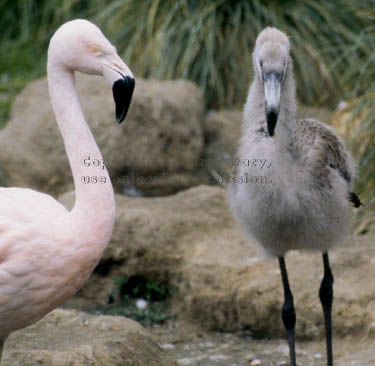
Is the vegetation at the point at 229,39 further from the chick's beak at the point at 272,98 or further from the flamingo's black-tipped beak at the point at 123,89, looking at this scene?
the flamingo's black-tipped beak at the point at 123,89

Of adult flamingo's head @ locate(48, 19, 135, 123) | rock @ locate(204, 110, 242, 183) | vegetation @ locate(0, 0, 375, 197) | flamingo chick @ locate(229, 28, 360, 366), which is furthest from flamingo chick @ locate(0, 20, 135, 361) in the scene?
vegetation @ locate(0, 0, 375, 197)

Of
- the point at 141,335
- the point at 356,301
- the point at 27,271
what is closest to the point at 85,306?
the point at 141,335

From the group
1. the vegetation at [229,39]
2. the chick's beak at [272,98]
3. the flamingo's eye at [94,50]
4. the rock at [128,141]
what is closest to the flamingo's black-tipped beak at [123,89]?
the flamingo's eye at [94,50]

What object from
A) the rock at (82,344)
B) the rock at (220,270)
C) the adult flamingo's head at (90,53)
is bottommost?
the rock at (220,270)

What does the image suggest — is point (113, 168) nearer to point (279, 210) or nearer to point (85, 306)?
point (85, 306)

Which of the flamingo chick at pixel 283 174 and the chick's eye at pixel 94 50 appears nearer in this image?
the chick's eye at pixel 94 50

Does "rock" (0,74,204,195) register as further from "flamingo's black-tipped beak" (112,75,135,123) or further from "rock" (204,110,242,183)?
"flamingo's black-tipped beak" (112,75,135,123)

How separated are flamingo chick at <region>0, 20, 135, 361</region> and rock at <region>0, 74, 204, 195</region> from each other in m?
3.40

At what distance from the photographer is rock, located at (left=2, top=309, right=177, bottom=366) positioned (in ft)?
11.5

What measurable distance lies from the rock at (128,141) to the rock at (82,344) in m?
2.54

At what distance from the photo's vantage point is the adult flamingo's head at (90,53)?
310cm

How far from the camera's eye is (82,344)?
12.2 ft

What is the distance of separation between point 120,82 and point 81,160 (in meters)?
0.40

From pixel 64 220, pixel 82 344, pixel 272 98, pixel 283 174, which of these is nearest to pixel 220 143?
pixel 283 174
